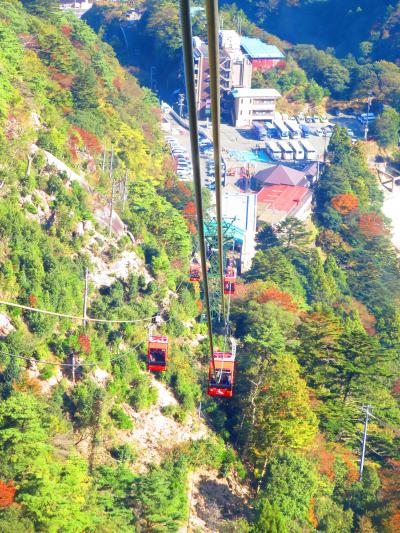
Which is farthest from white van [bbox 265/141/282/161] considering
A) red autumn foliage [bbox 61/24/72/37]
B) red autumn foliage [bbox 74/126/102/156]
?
red autumn foliage [bbox 74/126/102/156]

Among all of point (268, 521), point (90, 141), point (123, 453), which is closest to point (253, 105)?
point (90, 141)

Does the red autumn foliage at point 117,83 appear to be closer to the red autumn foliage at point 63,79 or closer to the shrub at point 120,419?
the red autumn foliage at point 63,79

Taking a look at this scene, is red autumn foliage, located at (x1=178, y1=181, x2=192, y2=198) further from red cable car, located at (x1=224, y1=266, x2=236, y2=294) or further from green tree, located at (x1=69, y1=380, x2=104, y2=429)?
green tree, located at (x1=69, y1=380, x2=104, y2=429)

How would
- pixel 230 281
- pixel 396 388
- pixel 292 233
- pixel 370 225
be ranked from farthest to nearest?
1. pixel 370 225
2. pixel 292 233
3. pixel 396 388
4. pixel 230 281

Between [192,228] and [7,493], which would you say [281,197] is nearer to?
[192,228]

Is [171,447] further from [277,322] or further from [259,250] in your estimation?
[259,250]

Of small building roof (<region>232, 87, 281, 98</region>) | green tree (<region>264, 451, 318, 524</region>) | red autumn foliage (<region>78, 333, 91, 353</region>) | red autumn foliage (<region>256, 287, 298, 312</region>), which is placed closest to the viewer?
green tree (<region>264, 451, 318, 524</region>)

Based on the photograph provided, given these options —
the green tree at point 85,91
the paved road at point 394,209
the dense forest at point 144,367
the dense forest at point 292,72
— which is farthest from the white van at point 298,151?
the green tree at point 85,91
